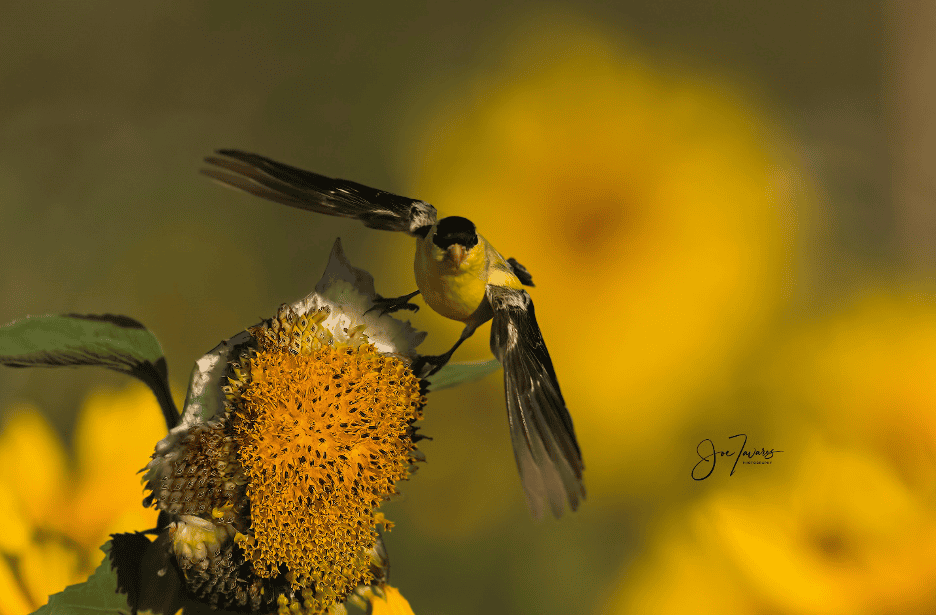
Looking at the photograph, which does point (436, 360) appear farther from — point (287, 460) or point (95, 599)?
point (95, 599)

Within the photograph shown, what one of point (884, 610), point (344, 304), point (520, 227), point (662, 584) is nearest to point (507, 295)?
point (344, 304)

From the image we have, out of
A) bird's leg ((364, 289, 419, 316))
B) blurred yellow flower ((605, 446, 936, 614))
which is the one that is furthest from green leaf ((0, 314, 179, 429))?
blurred yellow flower ((605, 446, 936, 614))

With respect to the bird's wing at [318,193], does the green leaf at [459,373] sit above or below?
below

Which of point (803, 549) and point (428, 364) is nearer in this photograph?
point (428, 364)

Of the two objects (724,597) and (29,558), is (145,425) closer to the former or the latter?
(29,558)

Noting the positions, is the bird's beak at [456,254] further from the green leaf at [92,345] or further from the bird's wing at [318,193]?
the green leaf at [92,345]

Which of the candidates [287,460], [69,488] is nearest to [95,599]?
[287,460]

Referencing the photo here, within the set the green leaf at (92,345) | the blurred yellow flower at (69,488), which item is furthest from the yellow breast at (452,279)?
the blurred yellow flower at (69,488)
